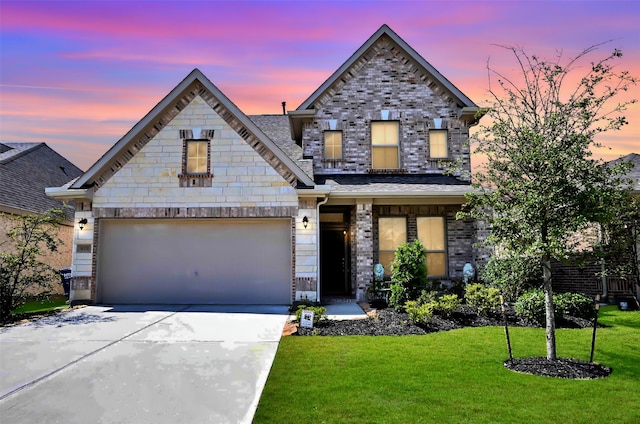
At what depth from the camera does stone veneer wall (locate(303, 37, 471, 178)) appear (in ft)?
47.8

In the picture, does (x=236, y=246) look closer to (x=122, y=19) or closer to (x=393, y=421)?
(x=122, y=19)

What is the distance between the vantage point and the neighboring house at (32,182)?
15.5 m

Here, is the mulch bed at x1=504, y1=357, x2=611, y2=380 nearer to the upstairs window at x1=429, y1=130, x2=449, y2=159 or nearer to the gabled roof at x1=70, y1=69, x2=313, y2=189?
the gabled roof at x1=70, y1=69, x2=313, y2=189

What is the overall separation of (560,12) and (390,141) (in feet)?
20.9

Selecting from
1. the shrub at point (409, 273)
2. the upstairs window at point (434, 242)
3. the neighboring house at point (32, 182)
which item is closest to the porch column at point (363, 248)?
the shrub at point (409, 273)

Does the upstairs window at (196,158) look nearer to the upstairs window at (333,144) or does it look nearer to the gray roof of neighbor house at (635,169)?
the upstairs window at (333,144)

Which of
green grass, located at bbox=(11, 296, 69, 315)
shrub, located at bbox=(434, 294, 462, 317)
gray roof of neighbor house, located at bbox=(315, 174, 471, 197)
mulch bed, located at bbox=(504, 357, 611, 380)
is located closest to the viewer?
mulch bed, located at bbox=(504, 357, 611, 380)

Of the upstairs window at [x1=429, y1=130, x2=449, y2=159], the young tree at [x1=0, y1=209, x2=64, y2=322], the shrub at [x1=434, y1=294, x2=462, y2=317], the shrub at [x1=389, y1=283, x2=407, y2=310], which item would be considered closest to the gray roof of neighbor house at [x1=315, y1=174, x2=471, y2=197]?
the upstairs window at [x1=429, y1=130, x2=449, y2=159]

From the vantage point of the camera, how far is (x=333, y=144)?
14773 millimetres

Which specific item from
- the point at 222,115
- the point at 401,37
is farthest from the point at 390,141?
the point at 222,115

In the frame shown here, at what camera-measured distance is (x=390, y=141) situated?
48.3 ft

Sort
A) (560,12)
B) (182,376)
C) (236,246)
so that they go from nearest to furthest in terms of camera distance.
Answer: (182,376), (560,12), (236,246)

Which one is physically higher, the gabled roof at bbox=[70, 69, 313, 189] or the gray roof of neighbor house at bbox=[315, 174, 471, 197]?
the gabled roof at bbox=[70, 69, 313, 189]

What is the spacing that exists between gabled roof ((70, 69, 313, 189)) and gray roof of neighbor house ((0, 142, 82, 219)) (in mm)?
5109
